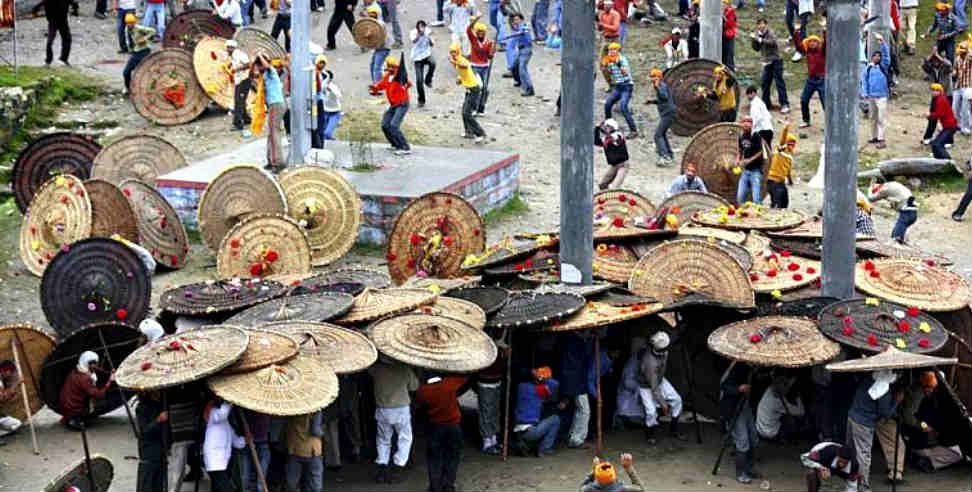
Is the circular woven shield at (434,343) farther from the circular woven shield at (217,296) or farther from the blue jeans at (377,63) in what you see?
the blue jeans at (377,63)

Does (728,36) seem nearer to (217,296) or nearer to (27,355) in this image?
(217,296)

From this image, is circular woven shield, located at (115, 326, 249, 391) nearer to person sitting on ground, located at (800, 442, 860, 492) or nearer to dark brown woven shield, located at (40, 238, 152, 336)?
dark brown woven shield, located at (40, 238, 152, 336)

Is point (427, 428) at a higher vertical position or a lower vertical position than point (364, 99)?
lower

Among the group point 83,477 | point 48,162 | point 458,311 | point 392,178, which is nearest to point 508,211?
point 392,178

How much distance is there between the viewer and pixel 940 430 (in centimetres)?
1411

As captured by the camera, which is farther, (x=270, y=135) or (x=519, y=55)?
(x=519, y=55)

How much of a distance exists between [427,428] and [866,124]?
51.2 feet

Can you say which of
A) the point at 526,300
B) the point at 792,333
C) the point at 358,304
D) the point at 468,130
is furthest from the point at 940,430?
the point at 468,130

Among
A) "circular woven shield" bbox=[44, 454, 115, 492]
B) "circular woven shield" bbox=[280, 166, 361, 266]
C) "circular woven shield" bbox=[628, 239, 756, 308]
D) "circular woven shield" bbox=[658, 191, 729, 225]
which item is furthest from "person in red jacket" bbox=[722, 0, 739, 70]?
"circular woven shield" bbox=[44, 454, 115, 492]

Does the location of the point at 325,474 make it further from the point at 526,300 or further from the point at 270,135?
the point at 270,135

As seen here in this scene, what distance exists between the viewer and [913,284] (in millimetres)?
15484

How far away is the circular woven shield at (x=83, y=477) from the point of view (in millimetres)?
11508

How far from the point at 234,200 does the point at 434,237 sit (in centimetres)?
280

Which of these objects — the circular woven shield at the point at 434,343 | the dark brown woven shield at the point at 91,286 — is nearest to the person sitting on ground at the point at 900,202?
the circular woven shield at the point at 434,343
